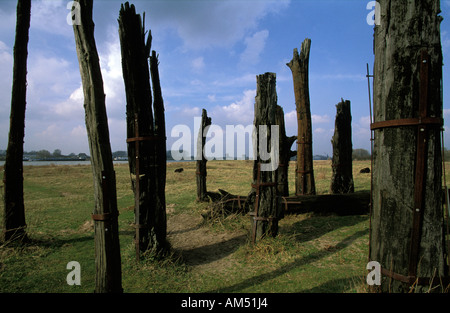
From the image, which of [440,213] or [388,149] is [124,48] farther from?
[440,213]

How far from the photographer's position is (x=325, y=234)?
6.47 meters

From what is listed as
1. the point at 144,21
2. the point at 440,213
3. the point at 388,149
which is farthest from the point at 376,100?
the point at 144,21

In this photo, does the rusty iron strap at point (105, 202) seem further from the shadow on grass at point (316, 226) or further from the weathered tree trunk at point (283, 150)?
the weathered tree trunk at point (283, 150)

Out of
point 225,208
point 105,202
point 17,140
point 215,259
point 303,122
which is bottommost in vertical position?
point 215,259

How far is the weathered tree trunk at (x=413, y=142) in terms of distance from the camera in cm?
274

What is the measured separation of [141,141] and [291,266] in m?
3.77

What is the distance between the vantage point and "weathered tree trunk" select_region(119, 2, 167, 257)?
5.29 metres

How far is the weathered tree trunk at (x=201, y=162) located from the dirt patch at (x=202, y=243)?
2008mm

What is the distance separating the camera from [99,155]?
3402 mm

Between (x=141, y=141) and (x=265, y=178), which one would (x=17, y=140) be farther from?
(x=265, y=178)

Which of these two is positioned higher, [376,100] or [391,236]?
[376,100]

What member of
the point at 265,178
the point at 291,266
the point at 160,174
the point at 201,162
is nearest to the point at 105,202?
the point at 160,174

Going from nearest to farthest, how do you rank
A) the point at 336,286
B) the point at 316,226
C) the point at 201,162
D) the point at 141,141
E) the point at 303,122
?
the point at 336,286, the point at 141,141, the point at 316,226, the point at 303,122, the point at 201,162
